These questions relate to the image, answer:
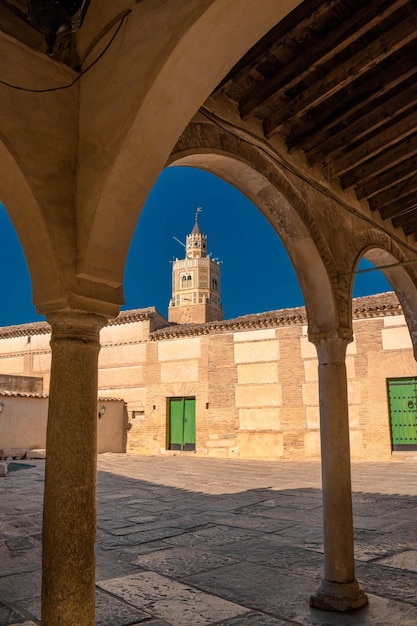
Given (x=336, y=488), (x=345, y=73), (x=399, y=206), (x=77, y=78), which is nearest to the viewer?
(x=77, y=78)

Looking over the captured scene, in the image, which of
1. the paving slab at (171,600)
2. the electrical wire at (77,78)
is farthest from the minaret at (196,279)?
the electrical wire at (77,78)

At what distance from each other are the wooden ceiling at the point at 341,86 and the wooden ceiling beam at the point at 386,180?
1cm

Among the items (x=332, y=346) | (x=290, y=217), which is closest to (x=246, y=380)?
(x=332, y=346)

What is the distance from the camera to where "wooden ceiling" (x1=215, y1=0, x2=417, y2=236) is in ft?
12.6

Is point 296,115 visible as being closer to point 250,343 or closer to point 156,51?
point 156,51

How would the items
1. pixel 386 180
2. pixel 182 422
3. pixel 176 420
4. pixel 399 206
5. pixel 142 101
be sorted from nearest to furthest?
pixel 142 101 → pixel 386 180 → pixel 399 206 → pixel 182 422 → pixel 176 420

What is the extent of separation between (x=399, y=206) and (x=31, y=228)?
5.05 metres

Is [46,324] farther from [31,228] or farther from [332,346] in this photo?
[31,228]

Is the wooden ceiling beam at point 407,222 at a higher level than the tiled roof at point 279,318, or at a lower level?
lower

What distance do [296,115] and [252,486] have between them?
29.3 ft

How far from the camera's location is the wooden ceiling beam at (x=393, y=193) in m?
6.14

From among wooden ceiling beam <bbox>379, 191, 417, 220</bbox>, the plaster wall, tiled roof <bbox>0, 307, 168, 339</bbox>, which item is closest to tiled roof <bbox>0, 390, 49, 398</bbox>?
the plaster wall

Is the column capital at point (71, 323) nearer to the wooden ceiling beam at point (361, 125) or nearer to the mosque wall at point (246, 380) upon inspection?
the wooden ceiling beam at point (361, 125)

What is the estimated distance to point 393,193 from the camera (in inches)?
249
